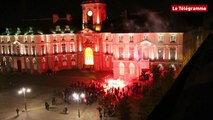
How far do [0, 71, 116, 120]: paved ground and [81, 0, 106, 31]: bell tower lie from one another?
38.7 feet

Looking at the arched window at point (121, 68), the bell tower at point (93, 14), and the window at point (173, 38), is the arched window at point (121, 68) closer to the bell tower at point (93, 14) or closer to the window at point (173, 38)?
the window at point (173, 38)

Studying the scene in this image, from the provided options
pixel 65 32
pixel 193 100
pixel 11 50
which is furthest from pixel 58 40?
pixel 193 100

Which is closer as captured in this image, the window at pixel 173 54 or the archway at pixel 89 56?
the window at pixel 173 54

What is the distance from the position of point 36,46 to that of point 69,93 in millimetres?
26559

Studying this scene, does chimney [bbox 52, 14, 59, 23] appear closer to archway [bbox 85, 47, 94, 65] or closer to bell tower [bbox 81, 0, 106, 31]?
bell tower [bbox 81, 0, 106, 31]

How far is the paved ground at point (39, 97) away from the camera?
35987mm

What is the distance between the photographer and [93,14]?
66625 millimetres

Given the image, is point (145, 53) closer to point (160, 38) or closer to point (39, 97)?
point (160, 38)

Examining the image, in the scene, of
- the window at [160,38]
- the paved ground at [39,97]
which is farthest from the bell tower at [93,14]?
the window at [160,38]

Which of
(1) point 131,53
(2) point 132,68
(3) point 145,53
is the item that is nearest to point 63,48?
(1) point 131,53

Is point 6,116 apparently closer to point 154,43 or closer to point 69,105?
point 69,105

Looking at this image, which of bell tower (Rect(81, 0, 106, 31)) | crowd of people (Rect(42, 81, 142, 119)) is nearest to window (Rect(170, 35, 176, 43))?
crowd of people (Rect(42, 81, 142, 119))

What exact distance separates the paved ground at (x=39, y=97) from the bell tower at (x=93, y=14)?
11.8 m

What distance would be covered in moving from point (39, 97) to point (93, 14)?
91.3 feet
